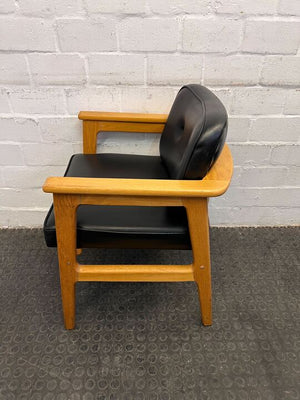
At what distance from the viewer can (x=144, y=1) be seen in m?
1.09

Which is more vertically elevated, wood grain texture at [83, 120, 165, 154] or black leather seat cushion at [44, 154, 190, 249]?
wood grain texture at [83, 120, 165, 154]

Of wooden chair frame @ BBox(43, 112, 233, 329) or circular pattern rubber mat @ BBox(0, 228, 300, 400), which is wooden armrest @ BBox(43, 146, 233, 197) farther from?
circular pattern rubber mat @ BBox(0, 228, 300, 400)

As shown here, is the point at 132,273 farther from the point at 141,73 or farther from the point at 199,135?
the point at 141,73

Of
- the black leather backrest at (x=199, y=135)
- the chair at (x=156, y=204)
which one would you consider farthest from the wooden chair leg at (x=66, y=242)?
the black leather backrest at (x=199, y=135)

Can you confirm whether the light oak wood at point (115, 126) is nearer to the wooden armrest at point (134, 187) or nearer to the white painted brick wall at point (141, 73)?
the white painted brick wall at point (141, 73)

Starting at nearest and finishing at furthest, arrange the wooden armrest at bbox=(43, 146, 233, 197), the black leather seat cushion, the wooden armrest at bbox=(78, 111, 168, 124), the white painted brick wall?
the wooden armrest at bbox=(43, 146, 233, 197), the black leather seat cushion, the white painted brick wall, the wooden armrest at bbox=(78, 111, 168, 124)

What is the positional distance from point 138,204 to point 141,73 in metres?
0.64

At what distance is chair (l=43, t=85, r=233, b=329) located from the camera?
0.85 metres

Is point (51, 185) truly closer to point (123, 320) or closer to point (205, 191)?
point (205, 191)

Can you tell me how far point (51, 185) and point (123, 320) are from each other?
25.3 inches

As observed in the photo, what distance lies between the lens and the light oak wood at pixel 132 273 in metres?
1.02

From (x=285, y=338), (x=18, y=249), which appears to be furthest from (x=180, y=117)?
(x=18, y=249)

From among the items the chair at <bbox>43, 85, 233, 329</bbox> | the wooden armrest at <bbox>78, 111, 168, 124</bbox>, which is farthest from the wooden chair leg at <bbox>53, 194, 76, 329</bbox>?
the wooden armrest at <bbox>78, 111, 168, 124</bbox>

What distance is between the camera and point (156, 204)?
0.89 metres
